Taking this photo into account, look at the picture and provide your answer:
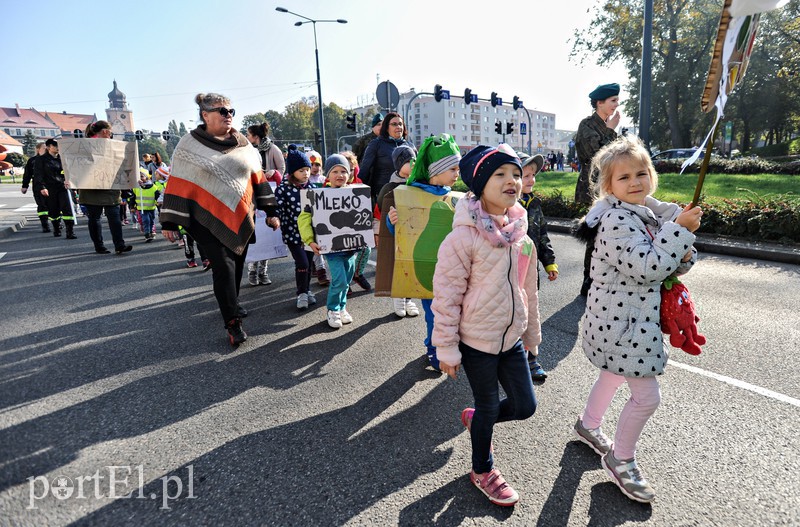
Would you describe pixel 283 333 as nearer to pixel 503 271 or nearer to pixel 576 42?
pixel 503 271

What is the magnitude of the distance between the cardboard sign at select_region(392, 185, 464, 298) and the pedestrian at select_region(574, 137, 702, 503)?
1.02m

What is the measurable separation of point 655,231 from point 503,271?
2.49ft

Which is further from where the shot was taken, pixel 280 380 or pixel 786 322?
pixel 786 322

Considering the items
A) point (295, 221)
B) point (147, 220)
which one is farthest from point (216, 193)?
point (147, 220)

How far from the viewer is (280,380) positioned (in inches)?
137

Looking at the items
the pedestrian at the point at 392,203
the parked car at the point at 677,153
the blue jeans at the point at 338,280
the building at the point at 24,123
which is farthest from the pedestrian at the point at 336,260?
the building at the point at 24,123

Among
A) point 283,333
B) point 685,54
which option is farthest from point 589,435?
point 685,54

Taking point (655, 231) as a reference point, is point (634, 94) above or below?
above

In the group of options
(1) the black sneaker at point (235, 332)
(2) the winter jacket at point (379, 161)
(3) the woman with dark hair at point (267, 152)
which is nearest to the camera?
(1) the black sneaker at point (235, 332)

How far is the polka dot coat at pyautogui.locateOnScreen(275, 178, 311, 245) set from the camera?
5266 millimetres

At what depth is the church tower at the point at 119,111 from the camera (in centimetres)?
14950

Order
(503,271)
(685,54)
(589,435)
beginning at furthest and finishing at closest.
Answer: (685,54) → (589,435) → (503,271)

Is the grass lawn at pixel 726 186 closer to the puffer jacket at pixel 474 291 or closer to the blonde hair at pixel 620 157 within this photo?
the blonde hair at pixel 620 157

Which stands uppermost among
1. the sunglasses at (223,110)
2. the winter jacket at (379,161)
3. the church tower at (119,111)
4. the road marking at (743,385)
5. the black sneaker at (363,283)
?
the church tower at (119,111)
